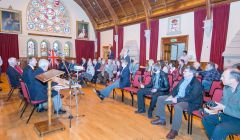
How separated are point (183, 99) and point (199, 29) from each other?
17.5 feet

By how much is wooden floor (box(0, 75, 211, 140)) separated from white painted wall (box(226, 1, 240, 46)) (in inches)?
170

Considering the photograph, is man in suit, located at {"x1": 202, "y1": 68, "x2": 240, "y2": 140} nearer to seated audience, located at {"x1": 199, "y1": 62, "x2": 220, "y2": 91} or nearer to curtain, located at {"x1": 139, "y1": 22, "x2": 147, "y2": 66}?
seated audience, located at {"x1": 199, "y1": 62, "x2": 220, "y2": 91}

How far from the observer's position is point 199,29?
7.63m

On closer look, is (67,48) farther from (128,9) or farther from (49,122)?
(49,122)

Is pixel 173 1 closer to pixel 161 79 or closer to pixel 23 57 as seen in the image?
pixel 161 79

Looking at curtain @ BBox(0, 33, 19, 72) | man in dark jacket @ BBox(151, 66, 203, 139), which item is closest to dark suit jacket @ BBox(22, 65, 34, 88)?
man in dark jacket @ BBox(151, 66, 203, 139)

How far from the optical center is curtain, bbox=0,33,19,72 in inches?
455

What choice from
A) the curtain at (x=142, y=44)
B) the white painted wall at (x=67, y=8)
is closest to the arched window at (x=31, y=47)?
the white painted wall at (x=67, y=8)

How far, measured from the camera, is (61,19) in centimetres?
1362

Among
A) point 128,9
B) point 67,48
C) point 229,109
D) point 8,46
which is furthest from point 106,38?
point 229,109

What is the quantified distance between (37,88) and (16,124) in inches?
32.8

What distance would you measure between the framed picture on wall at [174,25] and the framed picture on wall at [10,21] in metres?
9.79

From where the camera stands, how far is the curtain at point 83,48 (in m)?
14.4

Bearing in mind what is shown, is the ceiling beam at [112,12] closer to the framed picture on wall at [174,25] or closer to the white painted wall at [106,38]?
the white painted wall at [106,38]
